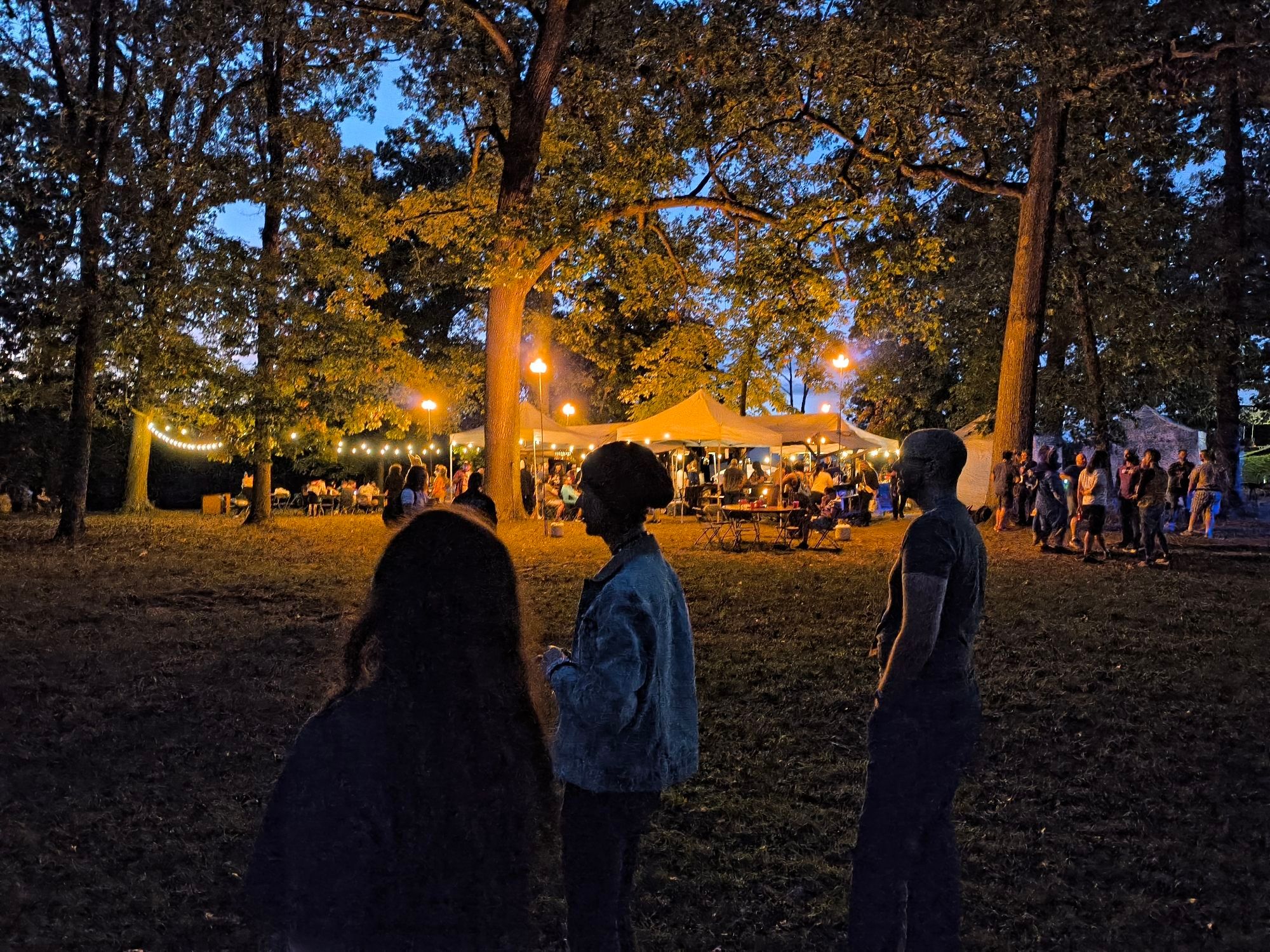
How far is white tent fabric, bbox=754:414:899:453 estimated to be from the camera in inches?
1048

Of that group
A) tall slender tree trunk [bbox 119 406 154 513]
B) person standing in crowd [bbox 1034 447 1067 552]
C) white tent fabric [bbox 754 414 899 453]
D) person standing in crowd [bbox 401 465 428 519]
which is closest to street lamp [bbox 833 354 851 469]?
white tent fabric [bbox 754 414 899 453]

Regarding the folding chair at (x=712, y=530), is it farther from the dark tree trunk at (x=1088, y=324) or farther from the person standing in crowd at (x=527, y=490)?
the dark tree trunk at (x=1088, y=324)

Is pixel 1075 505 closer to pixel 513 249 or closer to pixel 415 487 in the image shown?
pixel 513 249

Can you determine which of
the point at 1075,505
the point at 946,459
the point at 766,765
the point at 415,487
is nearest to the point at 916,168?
the point at 1075,505

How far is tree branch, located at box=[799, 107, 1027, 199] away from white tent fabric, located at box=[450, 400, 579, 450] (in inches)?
400

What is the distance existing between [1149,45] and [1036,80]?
1978mm

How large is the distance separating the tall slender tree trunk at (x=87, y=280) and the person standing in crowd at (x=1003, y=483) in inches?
676

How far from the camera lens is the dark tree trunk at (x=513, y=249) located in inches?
762

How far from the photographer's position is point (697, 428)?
23.0 m

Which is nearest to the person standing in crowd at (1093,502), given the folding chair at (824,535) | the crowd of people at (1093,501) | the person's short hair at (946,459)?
the crowd of people at (1093,501)

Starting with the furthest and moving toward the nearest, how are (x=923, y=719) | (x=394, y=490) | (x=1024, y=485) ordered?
1. (x=1024, y=485)
2. (x=394, y=490)
3. (x=923, y=719)

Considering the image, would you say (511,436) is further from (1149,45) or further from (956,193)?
(956,193)

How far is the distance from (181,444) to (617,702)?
34215 mm

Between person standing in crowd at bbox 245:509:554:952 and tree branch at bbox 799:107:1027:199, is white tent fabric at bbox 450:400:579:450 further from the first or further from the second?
person standing in crowd at bbox 245:509:554:952
